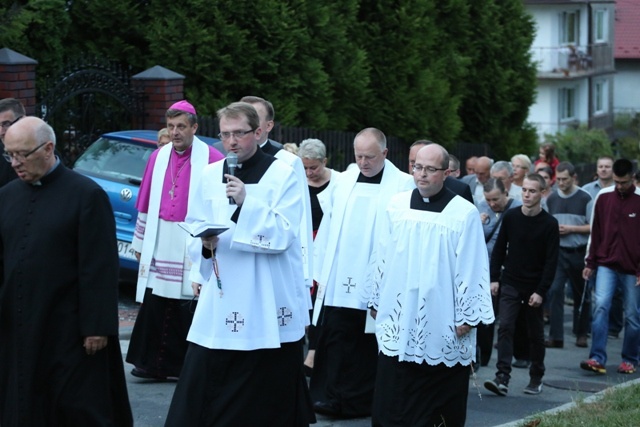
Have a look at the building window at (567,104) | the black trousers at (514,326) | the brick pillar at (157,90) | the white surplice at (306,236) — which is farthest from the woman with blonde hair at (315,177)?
the building window at (567,104)

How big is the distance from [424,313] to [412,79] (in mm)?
13463

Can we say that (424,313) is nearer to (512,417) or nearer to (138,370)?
(512,417)

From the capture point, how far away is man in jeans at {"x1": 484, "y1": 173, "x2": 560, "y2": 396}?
10.5 m

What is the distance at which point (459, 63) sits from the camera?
22.5 m

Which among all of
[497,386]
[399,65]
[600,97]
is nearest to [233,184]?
[497,386]

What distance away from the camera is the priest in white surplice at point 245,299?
710cm

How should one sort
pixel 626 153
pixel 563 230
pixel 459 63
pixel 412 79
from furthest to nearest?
pixel 626 153 < pixel 459 63 < pixel 412 79 < pixel 563 230

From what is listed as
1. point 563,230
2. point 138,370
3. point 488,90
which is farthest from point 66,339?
point 488,90

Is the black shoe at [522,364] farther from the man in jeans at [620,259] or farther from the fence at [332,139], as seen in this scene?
the fence at [332,139]

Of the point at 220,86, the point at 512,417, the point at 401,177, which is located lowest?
the point at 512,417

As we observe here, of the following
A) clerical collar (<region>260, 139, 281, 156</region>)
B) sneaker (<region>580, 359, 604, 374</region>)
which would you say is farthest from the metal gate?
sneaker (<region>580, 359, 604, 374</region>)

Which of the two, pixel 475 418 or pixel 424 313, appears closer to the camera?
pixel 424 313

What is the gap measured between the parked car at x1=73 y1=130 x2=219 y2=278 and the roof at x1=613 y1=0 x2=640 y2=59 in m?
50.8

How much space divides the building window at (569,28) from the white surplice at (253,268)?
4715 cm
